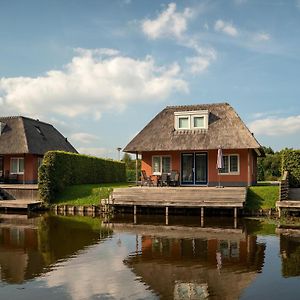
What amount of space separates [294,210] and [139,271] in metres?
13.1

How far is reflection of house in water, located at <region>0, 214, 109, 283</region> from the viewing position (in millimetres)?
10912

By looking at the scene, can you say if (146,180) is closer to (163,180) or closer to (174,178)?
(163,180)

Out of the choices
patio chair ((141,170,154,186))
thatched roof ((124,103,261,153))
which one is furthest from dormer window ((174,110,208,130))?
patio chair ((141,170,154,186))

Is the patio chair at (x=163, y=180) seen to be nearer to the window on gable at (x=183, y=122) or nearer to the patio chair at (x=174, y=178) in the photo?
the patio chair at (x=174, y=178)

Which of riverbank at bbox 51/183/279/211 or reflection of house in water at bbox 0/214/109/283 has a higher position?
riverbank at bbox 51/183/279/211

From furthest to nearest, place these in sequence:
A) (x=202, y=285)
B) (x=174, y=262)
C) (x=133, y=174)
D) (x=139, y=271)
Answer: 1. (x=133, y=174)
2. (x=174, y=262)
3. (x=139, y=271)
4. (x=202, y=285)

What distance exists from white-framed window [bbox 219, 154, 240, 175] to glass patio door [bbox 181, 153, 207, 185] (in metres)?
1.35

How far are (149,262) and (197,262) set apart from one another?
1.42m

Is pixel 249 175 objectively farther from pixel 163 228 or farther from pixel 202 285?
pixel 202 285

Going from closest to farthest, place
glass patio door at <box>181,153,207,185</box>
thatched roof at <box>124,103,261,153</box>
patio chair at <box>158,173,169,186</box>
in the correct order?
thatched roof at <box>124,103,261,153</box>
patio chair at <box>158,173,169,186</box>
glass patio door at <box>181,153,207,185</box>

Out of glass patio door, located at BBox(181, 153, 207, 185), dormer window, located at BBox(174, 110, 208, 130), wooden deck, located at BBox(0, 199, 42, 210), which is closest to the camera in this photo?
wooden deck, located at BBox(0, 199, 42, 210)

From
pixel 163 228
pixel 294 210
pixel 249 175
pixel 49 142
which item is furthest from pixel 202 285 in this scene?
pixel 49 142

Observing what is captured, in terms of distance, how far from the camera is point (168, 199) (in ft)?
75.1

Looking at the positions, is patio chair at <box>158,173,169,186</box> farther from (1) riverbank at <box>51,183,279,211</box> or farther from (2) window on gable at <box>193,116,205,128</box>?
(2) window on gable at <box>193,116,205,128</box>
